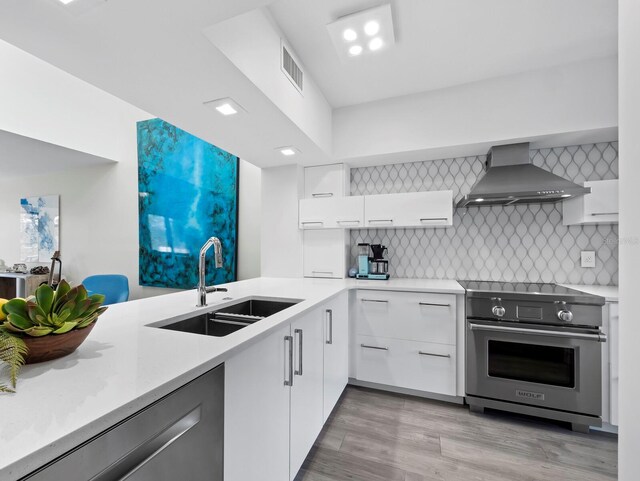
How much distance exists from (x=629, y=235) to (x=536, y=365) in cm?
162

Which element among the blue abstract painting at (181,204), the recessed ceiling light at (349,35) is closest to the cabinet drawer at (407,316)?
the blue abstract painting at (181,204)

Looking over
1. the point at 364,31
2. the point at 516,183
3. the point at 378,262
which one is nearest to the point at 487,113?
the point at 516,183

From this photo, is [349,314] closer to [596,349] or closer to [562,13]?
[596,349]

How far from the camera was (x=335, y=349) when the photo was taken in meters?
2.01

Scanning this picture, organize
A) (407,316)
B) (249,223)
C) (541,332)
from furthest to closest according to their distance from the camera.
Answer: (249,223), (407,316), (541,332)

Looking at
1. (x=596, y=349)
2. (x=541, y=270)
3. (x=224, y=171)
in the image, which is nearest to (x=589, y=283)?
(x=541, y=270)

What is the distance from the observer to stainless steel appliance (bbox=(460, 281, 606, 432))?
1.84 metres

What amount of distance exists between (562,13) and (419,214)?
4.83 ft

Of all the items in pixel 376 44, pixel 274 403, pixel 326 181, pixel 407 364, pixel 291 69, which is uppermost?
pixel 376 44

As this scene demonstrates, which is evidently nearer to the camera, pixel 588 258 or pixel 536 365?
pixel 536 365

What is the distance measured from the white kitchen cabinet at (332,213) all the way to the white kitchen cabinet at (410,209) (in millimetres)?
85

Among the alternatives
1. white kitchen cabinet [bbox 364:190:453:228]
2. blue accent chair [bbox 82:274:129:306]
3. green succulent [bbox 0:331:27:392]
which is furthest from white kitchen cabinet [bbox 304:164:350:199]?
green succulent [bbox 0:331:27:392]

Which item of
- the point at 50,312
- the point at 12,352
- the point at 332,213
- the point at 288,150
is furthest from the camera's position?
the point at 332,213

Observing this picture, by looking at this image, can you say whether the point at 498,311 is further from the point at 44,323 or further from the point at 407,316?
the point at 44,323
